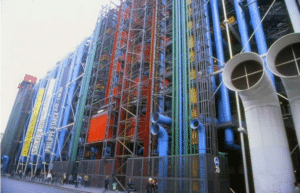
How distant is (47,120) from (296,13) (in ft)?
132

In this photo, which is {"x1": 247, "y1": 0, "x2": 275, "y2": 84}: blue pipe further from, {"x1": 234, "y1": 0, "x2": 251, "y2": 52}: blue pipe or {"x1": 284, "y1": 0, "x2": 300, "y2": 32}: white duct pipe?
{"x1": 284, "y1": 0, "x2": 300, "y2": 32}: white duct pipe

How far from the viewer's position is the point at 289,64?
8930 mm

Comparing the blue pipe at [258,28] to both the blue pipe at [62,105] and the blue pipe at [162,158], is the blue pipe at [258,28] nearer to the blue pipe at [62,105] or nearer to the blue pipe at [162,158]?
the blue pipe at [162,158]

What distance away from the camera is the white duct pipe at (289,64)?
342 inches

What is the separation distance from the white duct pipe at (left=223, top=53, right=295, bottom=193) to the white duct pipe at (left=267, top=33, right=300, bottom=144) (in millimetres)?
513

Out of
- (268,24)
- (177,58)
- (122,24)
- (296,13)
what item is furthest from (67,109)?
(296,13)

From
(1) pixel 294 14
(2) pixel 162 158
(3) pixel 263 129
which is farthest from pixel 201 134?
(1) pixel 294 14

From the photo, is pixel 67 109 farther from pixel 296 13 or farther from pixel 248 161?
pixel 296 13

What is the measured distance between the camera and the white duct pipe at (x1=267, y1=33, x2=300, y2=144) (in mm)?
8680

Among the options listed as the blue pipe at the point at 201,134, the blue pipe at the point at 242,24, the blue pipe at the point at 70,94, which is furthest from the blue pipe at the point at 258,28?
the blue pipe at the point at 70,94

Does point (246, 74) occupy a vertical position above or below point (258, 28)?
below

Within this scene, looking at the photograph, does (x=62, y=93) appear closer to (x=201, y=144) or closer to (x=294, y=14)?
(x=201, y=144)

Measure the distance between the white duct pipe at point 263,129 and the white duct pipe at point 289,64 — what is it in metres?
0.51

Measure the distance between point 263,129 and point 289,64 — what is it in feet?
9.69
